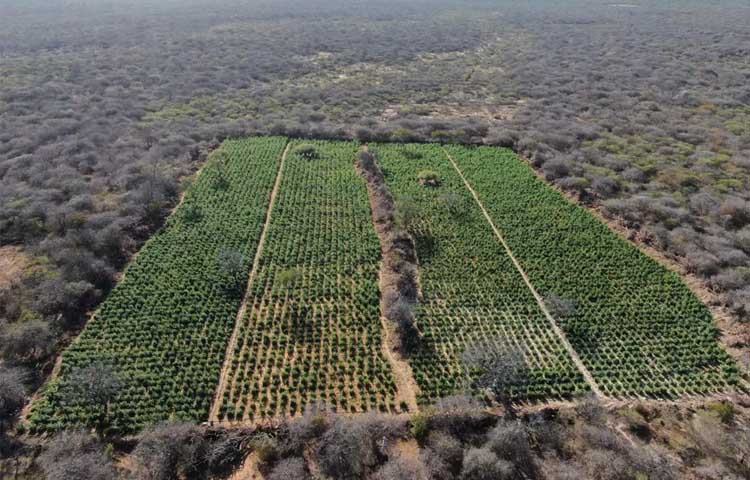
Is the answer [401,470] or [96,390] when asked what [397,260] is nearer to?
[401,470]

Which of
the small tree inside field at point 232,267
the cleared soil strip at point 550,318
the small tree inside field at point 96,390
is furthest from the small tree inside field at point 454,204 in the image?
the small tree inside field at point 96,390

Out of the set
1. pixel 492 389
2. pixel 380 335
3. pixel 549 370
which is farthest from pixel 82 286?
pixel 549 370

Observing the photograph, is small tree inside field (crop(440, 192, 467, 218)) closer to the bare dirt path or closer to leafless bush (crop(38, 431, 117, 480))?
the bare dirt path

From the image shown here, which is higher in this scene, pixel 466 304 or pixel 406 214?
pixel 406 214

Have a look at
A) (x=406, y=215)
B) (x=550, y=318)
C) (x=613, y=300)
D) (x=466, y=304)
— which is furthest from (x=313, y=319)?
(x=613, y=300)

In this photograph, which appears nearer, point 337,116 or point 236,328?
point 236,328
